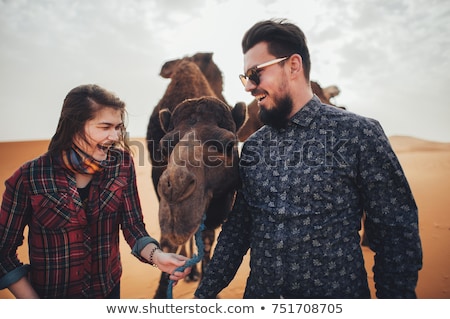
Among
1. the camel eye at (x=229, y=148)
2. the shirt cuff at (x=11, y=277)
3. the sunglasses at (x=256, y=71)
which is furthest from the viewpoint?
the camel eye at (x=229, y=148)

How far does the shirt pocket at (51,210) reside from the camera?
1.61 meters

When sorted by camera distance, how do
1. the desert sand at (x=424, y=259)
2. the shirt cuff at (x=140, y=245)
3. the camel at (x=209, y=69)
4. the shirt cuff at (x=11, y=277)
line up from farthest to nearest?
the camel at (x=209, y=69) → the desert sand at (x=424, y=259) → the shirt cuff at (x=140, y=245) → the shirt cuff at (x=11, y=277)

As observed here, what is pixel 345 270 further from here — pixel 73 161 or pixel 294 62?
pixel 73 161

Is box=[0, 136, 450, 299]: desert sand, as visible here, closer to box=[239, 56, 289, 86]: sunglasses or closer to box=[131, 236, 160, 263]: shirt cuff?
box=[131, 236, 160, 263]: shirt cuff

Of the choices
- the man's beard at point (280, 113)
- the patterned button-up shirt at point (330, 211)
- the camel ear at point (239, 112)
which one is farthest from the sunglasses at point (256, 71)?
the camel ear at point (239, 112)

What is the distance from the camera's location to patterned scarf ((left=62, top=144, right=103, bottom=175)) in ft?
5.59

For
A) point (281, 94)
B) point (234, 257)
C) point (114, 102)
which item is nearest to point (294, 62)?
point (281, 94)

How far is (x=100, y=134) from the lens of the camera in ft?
5.79

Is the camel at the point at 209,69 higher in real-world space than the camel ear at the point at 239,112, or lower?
higher

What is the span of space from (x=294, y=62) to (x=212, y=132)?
776mm

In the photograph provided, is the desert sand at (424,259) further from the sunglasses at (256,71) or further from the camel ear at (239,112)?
the sunglasses at (256,71)

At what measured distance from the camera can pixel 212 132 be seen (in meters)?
2.16

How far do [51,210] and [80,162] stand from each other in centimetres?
31

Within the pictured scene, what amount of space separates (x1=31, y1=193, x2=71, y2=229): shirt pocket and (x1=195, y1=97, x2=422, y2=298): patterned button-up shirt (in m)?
1.09
